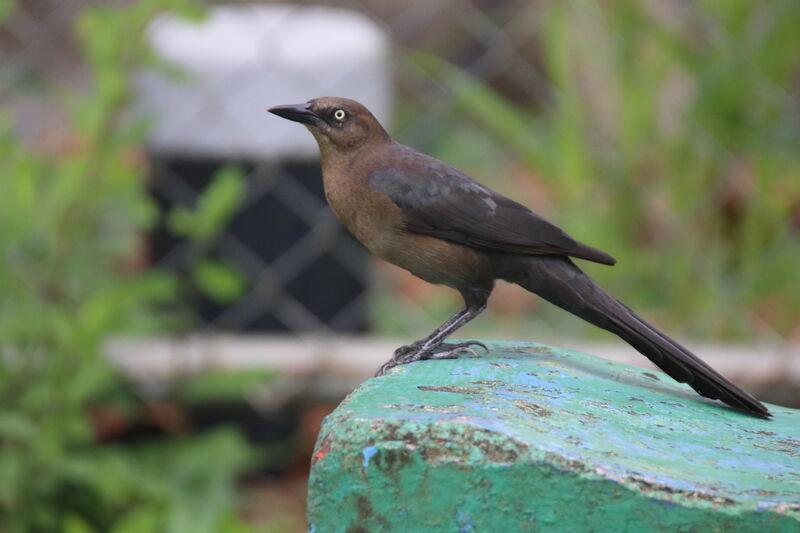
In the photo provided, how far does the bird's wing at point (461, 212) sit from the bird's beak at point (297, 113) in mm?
150

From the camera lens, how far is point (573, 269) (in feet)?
7.22

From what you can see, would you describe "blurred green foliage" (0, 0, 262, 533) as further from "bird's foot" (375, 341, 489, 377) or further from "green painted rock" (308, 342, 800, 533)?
"green painted rock" (308, 342, 800, 533)

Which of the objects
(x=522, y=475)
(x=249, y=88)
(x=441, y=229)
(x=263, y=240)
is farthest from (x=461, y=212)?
(x=263, y=240)

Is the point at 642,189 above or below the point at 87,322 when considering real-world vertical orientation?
above

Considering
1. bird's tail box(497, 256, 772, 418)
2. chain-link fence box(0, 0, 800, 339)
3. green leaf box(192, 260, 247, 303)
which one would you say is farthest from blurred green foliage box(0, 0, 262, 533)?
bird's tail box(497, 256, 772, 418)

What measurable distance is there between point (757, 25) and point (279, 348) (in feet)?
5.92

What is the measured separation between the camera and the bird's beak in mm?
2184

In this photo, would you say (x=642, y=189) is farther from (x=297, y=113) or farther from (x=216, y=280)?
(x=297, y=113)

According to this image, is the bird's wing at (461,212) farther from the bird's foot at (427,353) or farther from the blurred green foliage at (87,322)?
the blurred green foliage at (87,322)

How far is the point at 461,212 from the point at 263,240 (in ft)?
6.48

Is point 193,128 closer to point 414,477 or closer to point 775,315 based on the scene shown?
point 775,315

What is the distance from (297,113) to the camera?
7.32 feet

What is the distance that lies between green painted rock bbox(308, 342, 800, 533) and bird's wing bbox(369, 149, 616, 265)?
48cm

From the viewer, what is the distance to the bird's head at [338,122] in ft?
7.46
